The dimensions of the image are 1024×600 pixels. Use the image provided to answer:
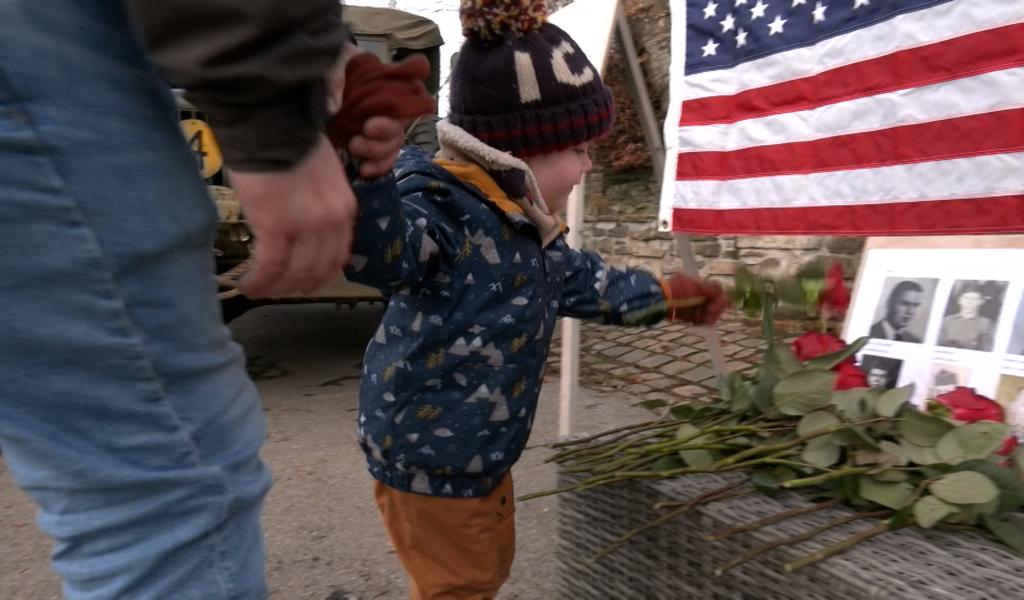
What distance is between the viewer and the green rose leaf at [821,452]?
1.31 metres

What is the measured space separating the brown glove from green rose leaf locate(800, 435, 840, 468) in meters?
0.89

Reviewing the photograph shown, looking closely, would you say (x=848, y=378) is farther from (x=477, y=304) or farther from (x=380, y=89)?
(x=380, y=89)

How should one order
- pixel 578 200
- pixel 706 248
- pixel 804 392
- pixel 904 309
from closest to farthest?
pixel 804 392, pixel 904 309, pixel 578 200, pixel 706 248

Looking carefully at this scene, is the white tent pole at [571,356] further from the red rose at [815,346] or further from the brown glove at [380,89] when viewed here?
the brown glove at [380,89]

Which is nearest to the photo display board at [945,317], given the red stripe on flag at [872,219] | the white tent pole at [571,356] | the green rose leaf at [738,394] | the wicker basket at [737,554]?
the red stripe on flag at [872,219]

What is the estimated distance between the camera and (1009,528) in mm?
1121

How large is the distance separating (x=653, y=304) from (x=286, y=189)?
1132 millimetres

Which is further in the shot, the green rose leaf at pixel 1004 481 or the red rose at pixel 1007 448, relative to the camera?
the red rose at pixel 1007 448

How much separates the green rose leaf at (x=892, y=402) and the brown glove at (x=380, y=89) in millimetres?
956

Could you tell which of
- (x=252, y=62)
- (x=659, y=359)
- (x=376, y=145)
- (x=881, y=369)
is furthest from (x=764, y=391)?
(x=659, y=359)

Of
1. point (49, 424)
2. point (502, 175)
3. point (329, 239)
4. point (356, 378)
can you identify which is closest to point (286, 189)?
point (329, 239)

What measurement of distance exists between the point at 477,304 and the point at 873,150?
1131mm

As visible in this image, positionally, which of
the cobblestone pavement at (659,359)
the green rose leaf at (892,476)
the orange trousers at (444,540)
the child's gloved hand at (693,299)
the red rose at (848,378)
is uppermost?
the child's gloved hand at (693,299)

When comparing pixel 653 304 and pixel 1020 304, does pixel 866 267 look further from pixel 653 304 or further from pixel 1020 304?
pixel 653 304
